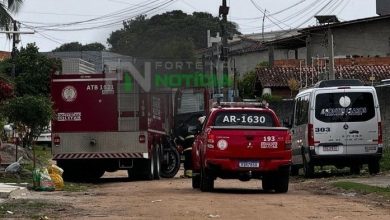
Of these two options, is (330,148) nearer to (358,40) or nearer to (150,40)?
(150,40)

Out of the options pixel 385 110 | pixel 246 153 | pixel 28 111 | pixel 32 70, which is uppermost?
pixel 32 70

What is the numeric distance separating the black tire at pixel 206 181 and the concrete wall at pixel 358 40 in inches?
1273

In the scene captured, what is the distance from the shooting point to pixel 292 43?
5741 cm

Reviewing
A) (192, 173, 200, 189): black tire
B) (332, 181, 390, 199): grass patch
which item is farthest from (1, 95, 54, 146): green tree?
(332, 181, 390, 199): grass patch

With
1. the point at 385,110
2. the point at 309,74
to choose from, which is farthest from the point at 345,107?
the point at 309,74

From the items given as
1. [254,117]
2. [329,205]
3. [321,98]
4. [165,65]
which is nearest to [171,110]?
[165,65]

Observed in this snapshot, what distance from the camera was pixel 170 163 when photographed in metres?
26.8

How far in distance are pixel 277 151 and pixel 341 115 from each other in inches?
212

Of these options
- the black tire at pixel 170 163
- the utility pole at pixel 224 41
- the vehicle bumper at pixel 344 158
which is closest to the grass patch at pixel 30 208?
the vehicle bumper at pixel 344 158

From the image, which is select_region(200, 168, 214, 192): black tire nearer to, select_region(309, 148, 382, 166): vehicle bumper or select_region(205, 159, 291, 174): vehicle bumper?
select_region(205, 159, 291, 174): vehicle bumper

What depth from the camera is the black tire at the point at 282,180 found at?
17839 millimetres

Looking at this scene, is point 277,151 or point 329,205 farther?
point 277,151

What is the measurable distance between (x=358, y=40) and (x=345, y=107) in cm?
3008

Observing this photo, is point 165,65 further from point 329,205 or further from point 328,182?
point 329,205
